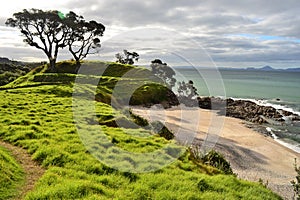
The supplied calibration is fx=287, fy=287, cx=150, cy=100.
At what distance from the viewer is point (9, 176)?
30.3 feet

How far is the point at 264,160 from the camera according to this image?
24750 mm

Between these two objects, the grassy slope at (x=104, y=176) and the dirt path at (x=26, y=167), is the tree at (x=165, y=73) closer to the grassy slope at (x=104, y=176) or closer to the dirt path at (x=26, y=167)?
the grassy slope at (x=104, y=176)

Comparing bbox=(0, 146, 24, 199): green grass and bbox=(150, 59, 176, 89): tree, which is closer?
bbox=(0, 146, 24, 199): green grass

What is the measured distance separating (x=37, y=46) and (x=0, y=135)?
4619cm

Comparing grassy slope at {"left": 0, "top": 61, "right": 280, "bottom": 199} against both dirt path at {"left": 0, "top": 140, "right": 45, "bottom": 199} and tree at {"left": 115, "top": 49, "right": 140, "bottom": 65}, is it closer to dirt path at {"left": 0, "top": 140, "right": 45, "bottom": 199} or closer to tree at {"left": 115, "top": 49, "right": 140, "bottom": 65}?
dirt path at {"left": 0, "top": 140, "right": 45, "bottom": 199}

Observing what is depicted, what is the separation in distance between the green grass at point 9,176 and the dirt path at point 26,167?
0.61 ft

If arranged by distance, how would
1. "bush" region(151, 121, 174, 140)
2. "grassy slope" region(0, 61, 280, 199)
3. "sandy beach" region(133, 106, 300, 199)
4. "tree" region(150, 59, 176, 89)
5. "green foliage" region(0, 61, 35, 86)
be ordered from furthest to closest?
1. "tree" region(150, 59, 176, 89)
2. "green foliage" region(0, 61, 35, 86)
3. "bush" region(151, 121, 174, 140)
4. "sandy beach" region(133, 106, 300, 199)
5. "grassy slope" region(0, 61, 280, 199)

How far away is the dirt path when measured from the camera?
8.98m

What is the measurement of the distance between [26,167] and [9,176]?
4.65 feet

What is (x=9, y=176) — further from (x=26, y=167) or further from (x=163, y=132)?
(x=163, y=132)

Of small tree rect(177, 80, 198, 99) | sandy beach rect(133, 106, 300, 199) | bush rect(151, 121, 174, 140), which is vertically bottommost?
sandy beach rect(133, 106, 300, 199)

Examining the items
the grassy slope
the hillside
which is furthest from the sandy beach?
the hillside

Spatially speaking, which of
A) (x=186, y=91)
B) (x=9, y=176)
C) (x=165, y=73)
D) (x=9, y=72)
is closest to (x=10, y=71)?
(x=9, y=72)

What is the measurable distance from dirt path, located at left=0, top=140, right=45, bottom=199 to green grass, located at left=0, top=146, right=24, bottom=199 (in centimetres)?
19
